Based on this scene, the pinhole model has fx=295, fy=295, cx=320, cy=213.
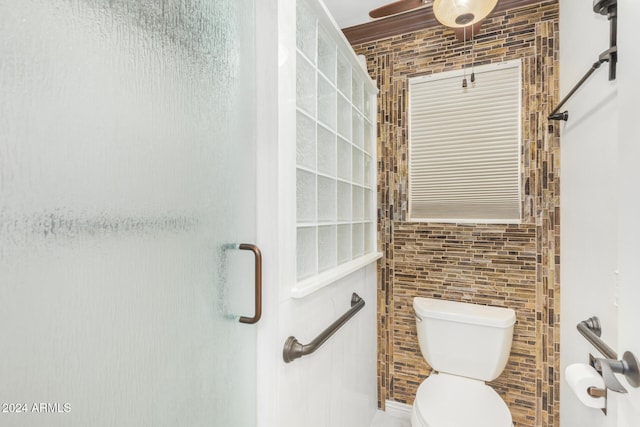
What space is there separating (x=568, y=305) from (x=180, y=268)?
5.92 feet

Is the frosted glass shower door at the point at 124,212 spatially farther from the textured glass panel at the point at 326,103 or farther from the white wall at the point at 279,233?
the textured glass panel at the point at 326,103

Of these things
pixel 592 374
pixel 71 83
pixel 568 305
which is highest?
pixel 71 83

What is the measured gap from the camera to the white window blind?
1.72 m

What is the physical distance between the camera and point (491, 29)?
1.76 m

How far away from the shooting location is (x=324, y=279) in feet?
3.80

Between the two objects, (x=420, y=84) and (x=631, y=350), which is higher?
(x=420, y=84)

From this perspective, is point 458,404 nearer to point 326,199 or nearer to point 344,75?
point 326,199

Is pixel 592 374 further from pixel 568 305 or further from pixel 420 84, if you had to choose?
pixel 420 84

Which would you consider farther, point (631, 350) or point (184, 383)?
point (184, 383)

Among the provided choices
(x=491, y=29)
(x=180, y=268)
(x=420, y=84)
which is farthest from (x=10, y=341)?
(x=491, y=29)

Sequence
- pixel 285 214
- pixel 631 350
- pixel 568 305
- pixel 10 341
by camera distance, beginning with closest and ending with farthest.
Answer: pixel 10 341 < pixel 631 350 < pixel 285 214 < pixel 568 305

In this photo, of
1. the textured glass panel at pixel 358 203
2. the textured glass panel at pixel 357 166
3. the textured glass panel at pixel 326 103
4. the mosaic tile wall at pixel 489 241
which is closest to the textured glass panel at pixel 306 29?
the textured glass panel at pixel 326 103

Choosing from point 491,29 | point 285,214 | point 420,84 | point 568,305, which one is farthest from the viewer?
point 420,84

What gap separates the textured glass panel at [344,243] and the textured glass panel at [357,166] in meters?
0.29
